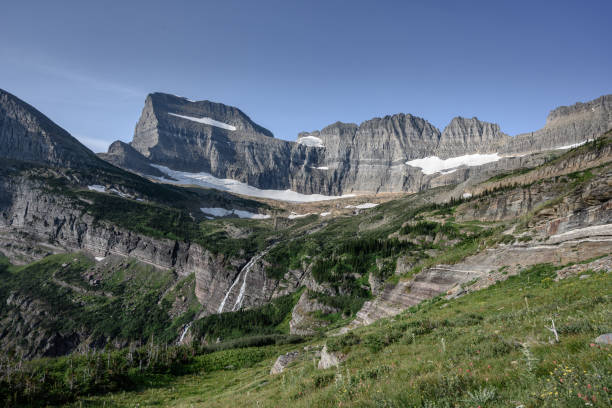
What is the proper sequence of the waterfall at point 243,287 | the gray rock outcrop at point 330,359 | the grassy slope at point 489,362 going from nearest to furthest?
1. the grassy slope at point 489,362
2. the gray rock outcrop at point 330,359
3. the waterfall at point 243,287

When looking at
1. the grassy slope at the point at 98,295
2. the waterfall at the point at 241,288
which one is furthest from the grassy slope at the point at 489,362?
the grassy slope at the point at 98,295

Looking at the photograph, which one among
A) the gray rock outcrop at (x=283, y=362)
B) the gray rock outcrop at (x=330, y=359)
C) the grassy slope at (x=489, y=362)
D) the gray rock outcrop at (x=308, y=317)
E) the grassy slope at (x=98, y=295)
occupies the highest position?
the grassy slope at (x=489, y=362)

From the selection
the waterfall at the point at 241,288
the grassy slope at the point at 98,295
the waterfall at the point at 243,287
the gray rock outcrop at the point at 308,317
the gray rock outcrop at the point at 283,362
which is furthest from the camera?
the grassy slope at the point at 98,295

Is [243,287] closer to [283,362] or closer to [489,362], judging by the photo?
[283,362]

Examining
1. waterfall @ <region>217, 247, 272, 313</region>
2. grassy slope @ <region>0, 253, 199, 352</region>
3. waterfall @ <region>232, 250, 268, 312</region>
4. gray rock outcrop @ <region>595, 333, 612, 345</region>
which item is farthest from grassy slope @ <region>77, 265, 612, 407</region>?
grassy slope @ <region>0, 253, 199, 352</region>

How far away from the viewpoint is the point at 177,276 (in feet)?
562

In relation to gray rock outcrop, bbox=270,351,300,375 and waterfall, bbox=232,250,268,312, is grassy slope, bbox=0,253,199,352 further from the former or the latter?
gray rock outcrop, bbox=270,351,300,375

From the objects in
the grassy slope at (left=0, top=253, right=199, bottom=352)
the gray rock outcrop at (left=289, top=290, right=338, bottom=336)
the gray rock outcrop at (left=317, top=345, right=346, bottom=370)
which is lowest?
the grassy slope at (left=0, top=253, right=199, bottom=352)

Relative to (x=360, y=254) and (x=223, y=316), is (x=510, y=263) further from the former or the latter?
(x=223, y=316)

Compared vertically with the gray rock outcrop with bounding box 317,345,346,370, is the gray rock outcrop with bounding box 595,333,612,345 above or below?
above

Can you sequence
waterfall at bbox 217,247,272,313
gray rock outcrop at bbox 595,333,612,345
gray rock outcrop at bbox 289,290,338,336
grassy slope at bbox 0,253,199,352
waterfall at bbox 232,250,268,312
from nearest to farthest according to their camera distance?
gray rock outcrop at bbox 595,333,612,345, gray rock outcrop at bbox 289,290,338,336, waterfall at bbox 232,250,268,312, waterfall at bbox 217,247,272,313, grassy slope at bbox 0,253,199,352

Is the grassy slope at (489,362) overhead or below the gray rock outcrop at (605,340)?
below

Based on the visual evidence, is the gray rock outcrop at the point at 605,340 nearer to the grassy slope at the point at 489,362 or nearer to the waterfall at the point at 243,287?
the grassy slope at the point at 489,362

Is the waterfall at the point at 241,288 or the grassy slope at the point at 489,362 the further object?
the waterfall at the point at 241,288
